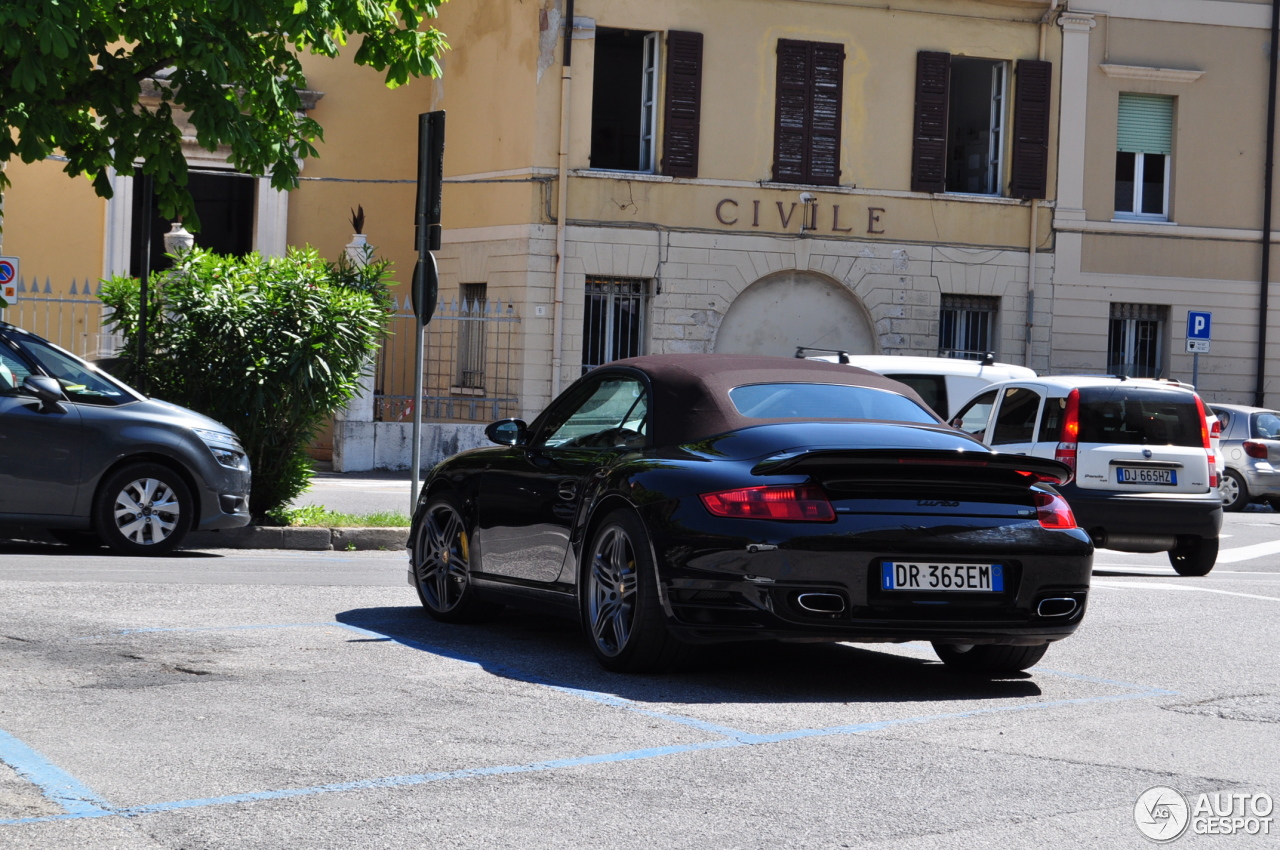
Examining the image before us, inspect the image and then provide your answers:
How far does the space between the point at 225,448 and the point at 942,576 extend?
7.16 m

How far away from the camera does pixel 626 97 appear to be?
85.0ft

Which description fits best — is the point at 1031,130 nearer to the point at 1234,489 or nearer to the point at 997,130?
the point at 997,130

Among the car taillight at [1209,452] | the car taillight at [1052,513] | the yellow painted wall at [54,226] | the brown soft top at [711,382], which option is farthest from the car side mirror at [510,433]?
the yellow painted wall at [54,226]

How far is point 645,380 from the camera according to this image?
7.73 metres

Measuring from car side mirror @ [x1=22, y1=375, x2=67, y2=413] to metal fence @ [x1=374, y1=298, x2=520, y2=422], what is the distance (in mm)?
12556

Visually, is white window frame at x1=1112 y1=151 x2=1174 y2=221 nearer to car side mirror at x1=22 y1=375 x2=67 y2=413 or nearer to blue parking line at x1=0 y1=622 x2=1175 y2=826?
car side mirror at x1=22 y1=375 x2=67 y2=413

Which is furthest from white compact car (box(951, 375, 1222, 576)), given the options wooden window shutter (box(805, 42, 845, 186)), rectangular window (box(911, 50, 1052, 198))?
rectangular window (box(911, 50, 1052, 198))

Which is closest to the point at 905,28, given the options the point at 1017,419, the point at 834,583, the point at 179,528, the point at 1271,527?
the point at 1271,527

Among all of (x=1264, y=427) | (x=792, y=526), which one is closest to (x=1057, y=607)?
(x=792, y=526)

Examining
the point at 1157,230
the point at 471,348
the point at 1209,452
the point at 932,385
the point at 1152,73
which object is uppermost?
the point at 1152,73

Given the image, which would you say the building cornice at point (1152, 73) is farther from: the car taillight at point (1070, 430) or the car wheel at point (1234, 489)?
the car taillight at point (1070, 430)

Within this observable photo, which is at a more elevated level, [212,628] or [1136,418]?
[1136,418]

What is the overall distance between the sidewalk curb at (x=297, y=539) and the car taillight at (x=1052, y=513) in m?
7.82

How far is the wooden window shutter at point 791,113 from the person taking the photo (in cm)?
2562
